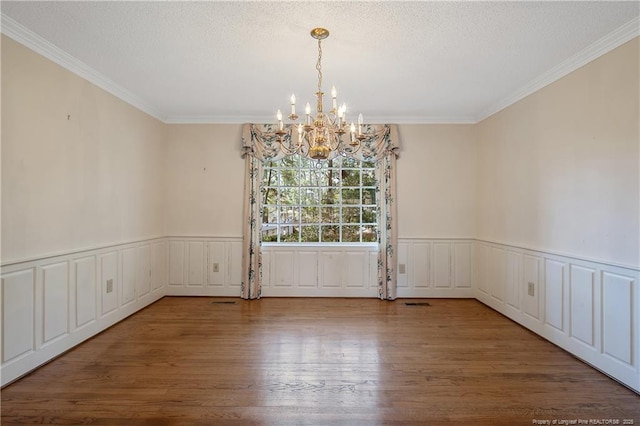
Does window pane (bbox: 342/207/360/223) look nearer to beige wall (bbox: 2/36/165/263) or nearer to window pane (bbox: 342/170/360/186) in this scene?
window pane (bbox: 342/170/360/186)

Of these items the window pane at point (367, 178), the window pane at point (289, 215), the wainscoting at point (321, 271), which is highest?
the window pane at point (367, 178)

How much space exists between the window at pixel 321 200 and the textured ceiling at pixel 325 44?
124 centimetres

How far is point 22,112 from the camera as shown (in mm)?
2484

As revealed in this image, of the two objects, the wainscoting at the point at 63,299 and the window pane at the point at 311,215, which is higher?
the window pane at the point at 311,215

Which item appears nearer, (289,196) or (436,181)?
(436,181)

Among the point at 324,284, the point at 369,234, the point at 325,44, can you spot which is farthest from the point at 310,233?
the point at 325,44

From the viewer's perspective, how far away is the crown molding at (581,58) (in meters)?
2.38

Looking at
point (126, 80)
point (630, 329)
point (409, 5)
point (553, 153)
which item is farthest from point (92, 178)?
point (630, 329)

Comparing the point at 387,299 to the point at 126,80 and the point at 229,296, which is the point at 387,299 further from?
the point at 126,80

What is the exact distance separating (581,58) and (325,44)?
2243 mm

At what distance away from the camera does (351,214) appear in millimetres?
4922

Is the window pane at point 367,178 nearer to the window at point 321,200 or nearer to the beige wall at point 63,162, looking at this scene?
the window at point 321,200

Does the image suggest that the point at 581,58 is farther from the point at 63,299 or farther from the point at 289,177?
the point at 63,299

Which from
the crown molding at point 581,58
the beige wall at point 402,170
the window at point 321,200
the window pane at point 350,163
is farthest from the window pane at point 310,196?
the crown molding at point 581,58
